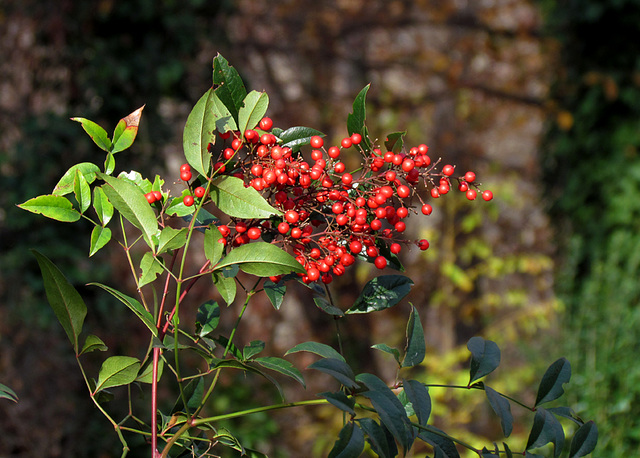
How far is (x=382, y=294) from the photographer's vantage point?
2.32 ft

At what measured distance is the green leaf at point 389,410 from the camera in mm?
532

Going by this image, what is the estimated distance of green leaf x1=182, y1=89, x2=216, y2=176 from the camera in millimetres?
565

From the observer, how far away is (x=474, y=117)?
4.77m

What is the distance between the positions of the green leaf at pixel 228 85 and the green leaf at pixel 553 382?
18.2 inches

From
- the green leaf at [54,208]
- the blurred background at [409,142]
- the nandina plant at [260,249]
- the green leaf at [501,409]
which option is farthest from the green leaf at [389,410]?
the blurred background at [409,142]

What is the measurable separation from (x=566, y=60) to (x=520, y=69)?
1429 mm

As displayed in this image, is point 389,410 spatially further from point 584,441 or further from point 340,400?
point 584,441

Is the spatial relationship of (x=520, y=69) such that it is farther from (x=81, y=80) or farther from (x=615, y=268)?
(x=81, y=80)

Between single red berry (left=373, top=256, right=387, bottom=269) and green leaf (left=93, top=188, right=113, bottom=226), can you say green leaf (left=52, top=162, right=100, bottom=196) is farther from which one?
single red berry (left=373, top=256, right=387, bottom=269)

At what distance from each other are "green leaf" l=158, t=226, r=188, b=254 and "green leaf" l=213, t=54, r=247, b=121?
0.13 meters

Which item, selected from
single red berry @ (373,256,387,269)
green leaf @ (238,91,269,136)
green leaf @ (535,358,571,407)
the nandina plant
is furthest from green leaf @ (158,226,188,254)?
green leaf @ (535,358,571,407)

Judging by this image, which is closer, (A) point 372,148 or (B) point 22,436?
(A) point 372,148

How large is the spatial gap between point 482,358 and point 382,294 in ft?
0.43

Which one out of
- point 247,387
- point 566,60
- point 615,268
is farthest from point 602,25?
point 247,387
